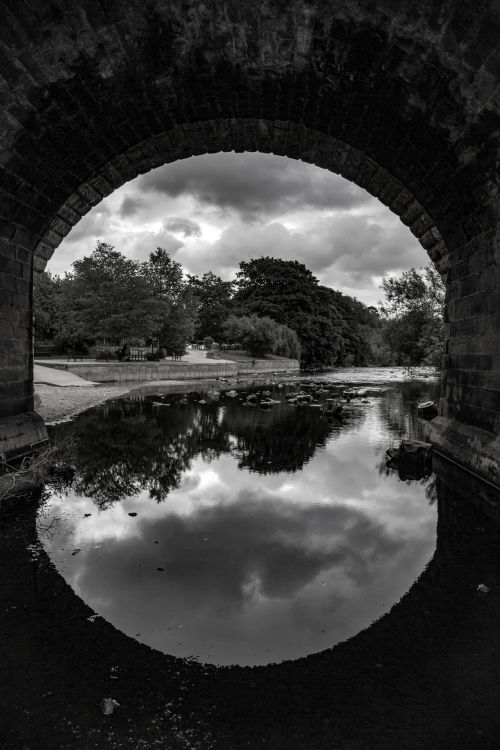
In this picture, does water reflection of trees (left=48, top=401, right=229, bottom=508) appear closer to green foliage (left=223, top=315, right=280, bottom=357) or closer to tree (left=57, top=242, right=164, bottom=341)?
tree (left=57, top=242, right=164, bottom=341)

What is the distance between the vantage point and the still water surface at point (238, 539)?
3.12 metres

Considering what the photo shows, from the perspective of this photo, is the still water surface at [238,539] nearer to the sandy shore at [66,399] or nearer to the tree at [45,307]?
the sandy shore at [66,399]

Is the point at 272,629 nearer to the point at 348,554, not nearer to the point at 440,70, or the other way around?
the point at 348,554

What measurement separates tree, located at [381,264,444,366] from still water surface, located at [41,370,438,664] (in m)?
17.4

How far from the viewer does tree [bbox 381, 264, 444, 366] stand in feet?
82.4

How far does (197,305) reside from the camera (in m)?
42.0

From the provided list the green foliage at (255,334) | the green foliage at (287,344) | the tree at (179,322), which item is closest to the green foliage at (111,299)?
the tree at (179,322)

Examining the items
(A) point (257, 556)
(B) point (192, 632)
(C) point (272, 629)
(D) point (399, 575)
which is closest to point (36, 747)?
(B) point (192, 632)

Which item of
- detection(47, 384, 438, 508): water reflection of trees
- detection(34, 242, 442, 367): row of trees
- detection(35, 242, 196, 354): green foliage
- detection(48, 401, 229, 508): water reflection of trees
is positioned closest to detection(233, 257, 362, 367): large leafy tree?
detection(34, 242, 442, 367): row of trees

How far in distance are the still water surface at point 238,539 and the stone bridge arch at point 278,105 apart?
198cm

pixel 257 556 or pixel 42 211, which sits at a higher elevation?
pixel 42 211

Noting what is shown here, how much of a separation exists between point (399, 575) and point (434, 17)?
5742 millimetres

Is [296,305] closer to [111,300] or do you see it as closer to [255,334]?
[255,334]

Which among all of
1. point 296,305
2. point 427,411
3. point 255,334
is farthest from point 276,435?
point 296,305
